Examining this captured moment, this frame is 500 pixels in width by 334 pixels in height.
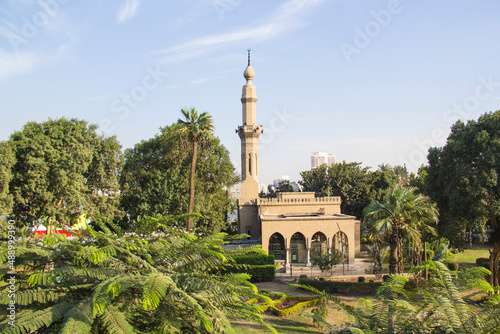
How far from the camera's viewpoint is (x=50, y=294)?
19.4 ft

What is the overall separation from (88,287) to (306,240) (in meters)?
26.0

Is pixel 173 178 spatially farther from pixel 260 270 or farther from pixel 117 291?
pixel 117 291

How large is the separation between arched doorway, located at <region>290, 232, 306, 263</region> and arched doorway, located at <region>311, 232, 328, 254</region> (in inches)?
43.1

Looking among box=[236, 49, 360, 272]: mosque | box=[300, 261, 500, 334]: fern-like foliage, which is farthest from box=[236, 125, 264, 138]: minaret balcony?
box=[300, 261, 500, 334]: fern-like foliage

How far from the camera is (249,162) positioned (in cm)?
4016

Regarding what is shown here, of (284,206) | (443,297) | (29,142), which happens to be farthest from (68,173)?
(443,297)

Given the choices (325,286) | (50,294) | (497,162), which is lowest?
(325,286)

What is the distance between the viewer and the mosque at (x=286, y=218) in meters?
30.7

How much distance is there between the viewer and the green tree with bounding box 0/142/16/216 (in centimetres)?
2480

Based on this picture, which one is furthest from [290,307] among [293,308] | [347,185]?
[347,185]

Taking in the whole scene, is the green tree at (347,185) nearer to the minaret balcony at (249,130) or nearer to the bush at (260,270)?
the minaret balcony at (249,130)

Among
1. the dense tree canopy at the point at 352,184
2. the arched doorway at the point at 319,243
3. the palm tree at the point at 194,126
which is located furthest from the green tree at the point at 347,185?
the palm tree at the point at 194,126

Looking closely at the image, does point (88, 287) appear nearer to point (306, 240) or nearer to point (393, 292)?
point (393, 292)

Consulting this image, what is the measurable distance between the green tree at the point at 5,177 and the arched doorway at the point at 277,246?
64.1 ft
